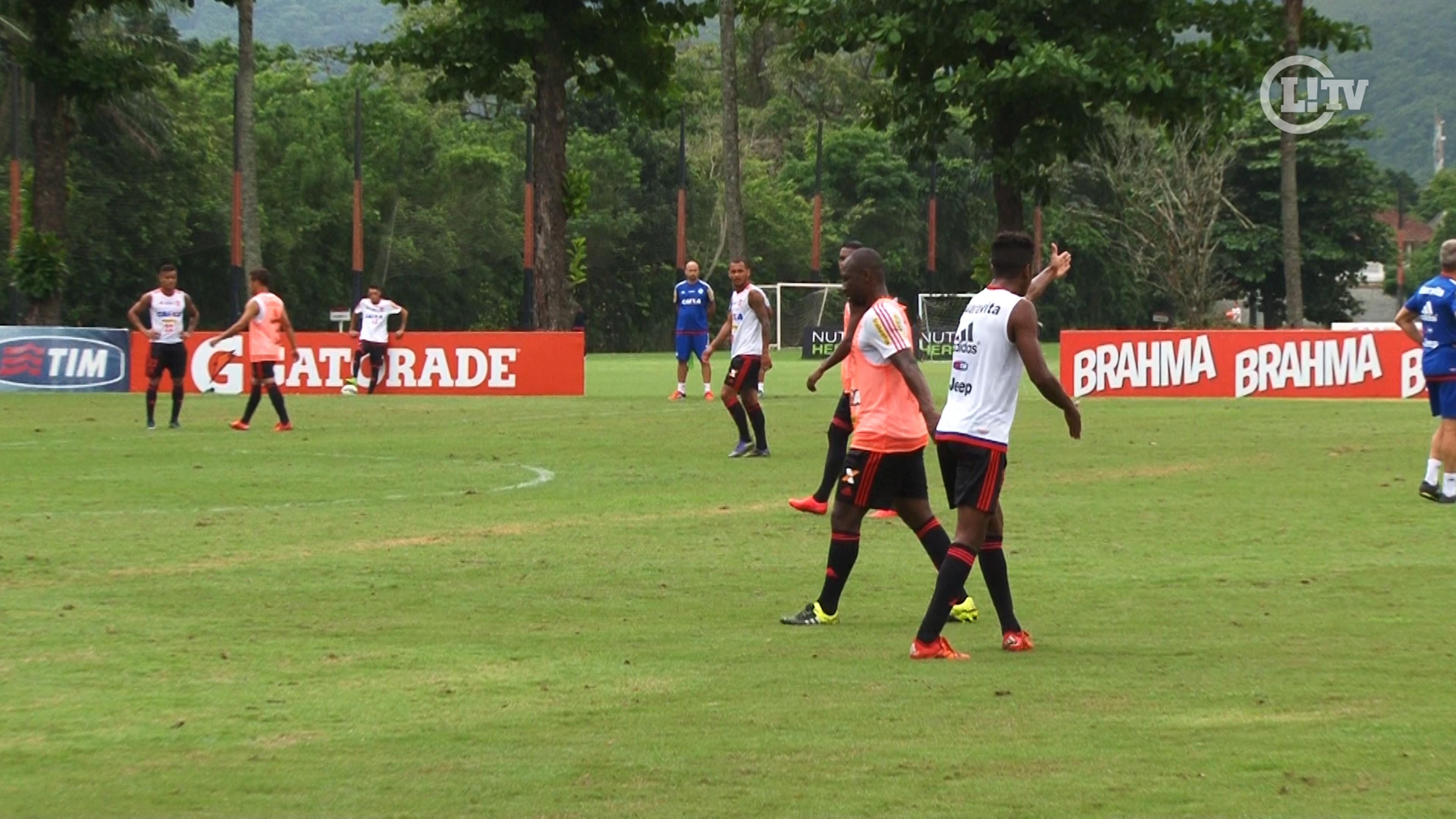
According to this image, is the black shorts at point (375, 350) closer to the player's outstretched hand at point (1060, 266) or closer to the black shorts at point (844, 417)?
the black shorts at point (844, 417)

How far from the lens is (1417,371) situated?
32062 mm

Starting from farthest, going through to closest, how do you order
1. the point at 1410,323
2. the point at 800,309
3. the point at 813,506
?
the point at 800,309 < the point at 1410,323 < the point at 813,506

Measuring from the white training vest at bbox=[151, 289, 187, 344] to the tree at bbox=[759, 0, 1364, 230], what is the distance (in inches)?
401

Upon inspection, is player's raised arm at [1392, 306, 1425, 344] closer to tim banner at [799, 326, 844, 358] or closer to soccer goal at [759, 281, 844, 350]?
tim banner at [799, 326, 844, 358]

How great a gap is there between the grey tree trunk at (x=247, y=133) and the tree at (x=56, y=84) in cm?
651

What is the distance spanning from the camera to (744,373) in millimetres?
19906

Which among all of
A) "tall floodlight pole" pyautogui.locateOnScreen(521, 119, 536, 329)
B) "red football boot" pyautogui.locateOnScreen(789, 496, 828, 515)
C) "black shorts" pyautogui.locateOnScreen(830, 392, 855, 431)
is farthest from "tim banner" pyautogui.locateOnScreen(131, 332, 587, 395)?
"tall floodlight pole" pyautogui.locateOnScreen(521, 119, 536, 329)

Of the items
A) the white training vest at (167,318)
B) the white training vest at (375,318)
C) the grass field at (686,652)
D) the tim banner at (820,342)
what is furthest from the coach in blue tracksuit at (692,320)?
the tim banner at (820,342)

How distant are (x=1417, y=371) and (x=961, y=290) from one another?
58253 millimetres

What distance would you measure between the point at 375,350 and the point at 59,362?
5283mm

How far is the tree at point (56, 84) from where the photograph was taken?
128 feet

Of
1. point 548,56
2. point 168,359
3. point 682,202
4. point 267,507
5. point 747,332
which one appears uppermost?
point 548,56

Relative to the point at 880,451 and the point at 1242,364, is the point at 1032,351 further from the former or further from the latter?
the point at 1242,364

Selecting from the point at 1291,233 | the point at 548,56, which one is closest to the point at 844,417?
the point at 548,56
